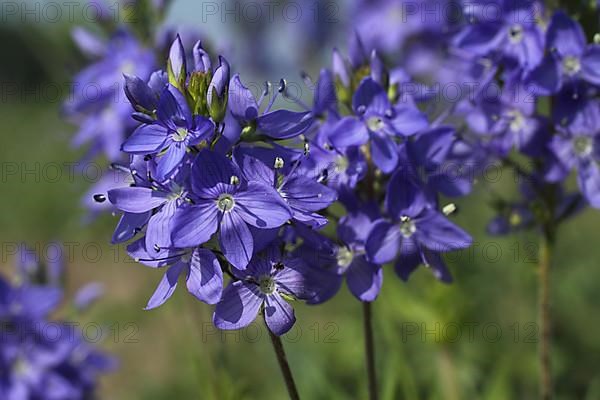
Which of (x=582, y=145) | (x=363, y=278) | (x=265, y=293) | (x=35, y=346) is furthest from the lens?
(x=35, y=346)

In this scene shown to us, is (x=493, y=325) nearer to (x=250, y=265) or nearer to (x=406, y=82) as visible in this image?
(x=406, y=82)

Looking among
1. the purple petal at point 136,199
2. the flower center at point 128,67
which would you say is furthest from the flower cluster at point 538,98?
the flower center at point 128,67

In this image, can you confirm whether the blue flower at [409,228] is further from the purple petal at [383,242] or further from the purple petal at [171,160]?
the purple petal at [171,160]

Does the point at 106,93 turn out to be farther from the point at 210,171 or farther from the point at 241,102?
the point at 210,171

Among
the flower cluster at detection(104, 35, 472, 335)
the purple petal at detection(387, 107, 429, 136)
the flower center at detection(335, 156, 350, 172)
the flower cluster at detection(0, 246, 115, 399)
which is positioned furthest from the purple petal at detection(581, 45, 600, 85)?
the flower cluster at detection(0, 246, 115, 399)

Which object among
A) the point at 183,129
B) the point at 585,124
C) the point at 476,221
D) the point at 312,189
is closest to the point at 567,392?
the point at 476,221

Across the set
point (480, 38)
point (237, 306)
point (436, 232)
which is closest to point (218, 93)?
point (237, 306)

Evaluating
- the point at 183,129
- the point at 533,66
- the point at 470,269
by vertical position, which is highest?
the point at 183,129
